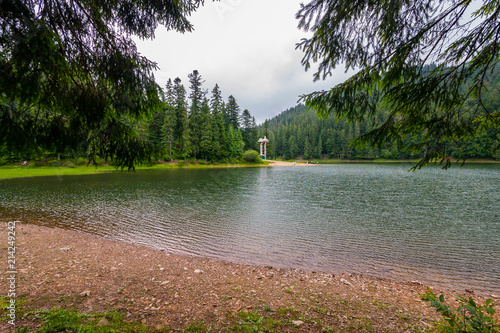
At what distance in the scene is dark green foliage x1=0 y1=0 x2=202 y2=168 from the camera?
2814 mm

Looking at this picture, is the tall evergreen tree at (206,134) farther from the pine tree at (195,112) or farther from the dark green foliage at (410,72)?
the dark green foliage at (410,72)

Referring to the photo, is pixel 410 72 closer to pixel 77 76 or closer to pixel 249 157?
pixel 77 76

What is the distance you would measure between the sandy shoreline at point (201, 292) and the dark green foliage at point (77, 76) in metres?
2.52

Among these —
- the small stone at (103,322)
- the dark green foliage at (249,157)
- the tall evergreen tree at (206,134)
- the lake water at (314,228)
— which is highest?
the tall evergreen tree at (206,134)

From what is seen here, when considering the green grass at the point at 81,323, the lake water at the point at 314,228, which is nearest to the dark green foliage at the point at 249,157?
the lake water at the point at 314,228

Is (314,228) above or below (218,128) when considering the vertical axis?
below

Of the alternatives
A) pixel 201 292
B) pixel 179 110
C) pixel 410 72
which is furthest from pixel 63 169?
pixel 410 72

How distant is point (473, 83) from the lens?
10.4ft

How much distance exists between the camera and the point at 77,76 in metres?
3.63

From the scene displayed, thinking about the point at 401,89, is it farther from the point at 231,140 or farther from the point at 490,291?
the point at 231,140

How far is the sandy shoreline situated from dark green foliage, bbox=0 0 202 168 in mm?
2520

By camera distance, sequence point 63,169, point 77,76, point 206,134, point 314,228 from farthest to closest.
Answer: point 206,134 < point 63,169 < point 314,228 < point 77,76

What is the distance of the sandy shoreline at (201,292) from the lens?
3215 millimetres

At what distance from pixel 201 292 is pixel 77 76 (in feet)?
15.2
